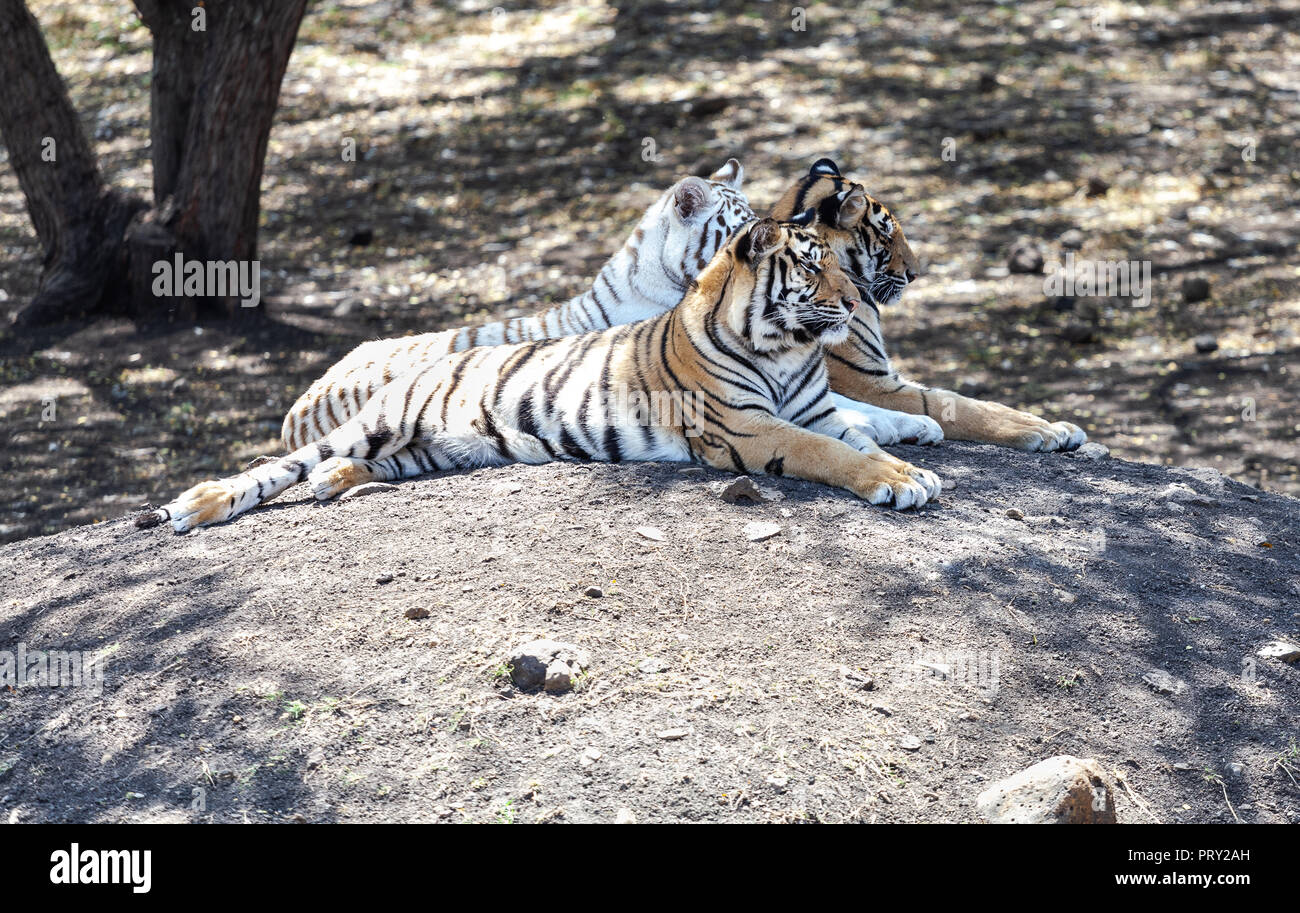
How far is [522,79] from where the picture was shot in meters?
11.8

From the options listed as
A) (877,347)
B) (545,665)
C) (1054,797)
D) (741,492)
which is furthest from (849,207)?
(1054,797)

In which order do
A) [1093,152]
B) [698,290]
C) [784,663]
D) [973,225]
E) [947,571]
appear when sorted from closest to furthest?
[784,663] < [947,571] < [698,290] < [973,225] < [1093,152]

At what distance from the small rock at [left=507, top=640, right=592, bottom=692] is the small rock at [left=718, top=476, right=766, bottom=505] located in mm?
1005

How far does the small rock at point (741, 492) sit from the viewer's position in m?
4.32

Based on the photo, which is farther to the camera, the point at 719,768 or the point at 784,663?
the point at 784,663

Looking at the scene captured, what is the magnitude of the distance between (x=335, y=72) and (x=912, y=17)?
535 cm

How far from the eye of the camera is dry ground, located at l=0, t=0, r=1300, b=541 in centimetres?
764

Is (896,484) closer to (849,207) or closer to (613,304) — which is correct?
(849,207)

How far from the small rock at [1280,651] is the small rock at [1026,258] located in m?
5.60

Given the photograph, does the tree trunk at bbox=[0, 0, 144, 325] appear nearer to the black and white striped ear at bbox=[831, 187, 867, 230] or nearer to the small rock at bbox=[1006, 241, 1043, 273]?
the black and white striped ear at bbox=[831, 187, 867, 230]

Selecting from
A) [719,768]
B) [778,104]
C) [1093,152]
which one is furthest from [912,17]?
[719,768]

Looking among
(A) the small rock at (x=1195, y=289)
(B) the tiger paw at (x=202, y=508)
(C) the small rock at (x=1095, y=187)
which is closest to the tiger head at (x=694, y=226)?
(B) the tiger paw at (x=202, y=508)

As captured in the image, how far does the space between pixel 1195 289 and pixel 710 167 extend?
3650mm

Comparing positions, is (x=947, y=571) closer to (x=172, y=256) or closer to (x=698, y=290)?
(x=698, y=290)
